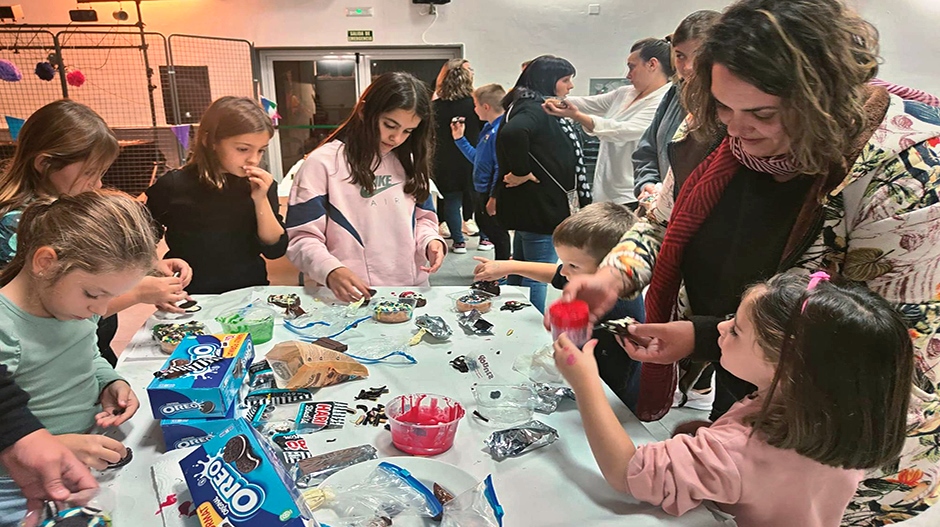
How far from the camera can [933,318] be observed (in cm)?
91

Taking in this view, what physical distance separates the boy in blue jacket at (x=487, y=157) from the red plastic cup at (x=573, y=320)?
2325 mm

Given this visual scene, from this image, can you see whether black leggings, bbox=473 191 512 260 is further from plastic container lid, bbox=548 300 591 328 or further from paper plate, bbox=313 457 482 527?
paper plate, bbox=313 457 482 527

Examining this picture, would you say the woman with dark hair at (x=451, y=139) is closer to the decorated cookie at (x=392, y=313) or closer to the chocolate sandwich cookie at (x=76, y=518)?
the decorated cookie at (x=392, y=313)

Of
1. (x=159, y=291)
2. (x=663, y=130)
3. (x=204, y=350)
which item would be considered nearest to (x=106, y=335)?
(x=159, y=291)

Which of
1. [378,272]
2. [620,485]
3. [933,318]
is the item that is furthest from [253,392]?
[933,318]

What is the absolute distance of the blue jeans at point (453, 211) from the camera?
5.08 m

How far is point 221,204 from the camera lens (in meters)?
2.12

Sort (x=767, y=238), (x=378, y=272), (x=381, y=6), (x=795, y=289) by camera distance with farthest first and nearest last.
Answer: (x=381, y=6)
(x=378, y=272)
(x=767, y=238)
(x=795, y=289)

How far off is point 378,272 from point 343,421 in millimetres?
988

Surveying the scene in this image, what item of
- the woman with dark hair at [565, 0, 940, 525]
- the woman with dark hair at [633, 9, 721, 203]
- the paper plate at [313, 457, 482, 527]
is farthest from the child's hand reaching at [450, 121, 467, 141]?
the paper plate at [313, 457, 482, 527]

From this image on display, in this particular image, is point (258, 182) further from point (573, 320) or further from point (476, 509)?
point (476, 509)

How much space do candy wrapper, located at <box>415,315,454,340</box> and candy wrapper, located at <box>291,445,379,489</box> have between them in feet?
1.76

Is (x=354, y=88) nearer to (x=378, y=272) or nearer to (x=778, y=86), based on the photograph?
(x=378, y=272)

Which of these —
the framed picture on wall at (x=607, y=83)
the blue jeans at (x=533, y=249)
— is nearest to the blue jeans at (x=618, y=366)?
the blue jeans at (x=533, y=249)
